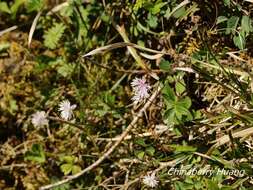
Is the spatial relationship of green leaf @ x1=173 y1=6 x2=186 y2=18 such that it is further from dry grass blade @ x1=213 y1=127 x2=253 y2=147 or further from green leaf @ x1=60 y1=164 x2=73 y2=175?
green leaf @ x1=60 y1=164 x2=73 y2=175

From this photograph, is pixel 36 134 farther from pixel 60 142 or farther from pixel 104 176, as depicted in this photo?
pixel 104 176

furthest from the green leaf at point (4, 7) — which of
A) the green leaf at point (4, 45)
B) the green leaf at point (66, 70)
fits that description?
the green leaf at point (66, 70)

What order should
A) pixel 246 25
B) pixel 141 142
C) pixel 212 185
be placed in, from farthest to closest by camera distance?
1. pixel 141 142
2. pixel 246 25
3. pixel 212 185

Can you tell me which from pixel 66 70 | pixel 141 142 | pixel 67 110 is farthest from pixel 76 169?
pixel 66 70

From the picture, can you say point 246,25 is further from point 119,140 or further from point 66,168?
point 66,168

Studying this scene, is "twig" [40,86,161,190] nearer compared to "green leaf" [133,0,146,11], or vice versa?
"green leaf" [133,0,146,11]

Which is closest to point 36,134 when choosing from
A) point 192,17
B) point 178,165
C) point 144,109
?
point 144,109

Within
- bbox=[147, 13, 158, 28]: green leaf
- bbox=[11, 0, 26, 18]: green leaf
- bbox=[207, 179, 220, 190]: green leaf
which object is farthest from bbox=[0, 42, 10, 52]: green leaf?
bbox=[207, 179, 220, 190]: green leaf
